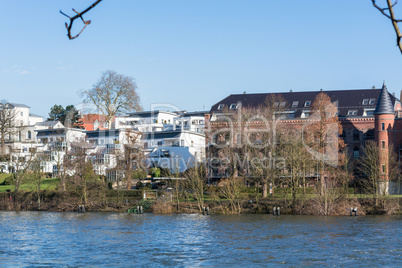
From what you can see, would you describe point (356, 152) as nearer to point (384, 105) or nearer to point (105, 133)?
point (384, 105)

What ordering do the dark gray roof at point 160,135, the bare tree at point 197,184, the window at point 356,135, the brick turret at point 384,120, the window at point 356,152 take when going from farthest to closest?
the dark gray roof at point 160,135 < the window at point 356,135 < the window at point 356,152 < the brick turret at point 384,120 < the bare tree at point 197,184

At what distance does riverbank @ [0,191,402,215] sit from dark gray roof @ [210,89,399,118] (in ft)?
72.2

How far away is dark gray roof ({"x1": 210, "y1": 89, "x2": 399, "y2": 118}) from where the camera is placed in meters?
73.4

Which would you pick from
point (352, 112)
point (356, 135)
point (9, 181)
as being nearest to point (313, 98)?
point (352, 112)

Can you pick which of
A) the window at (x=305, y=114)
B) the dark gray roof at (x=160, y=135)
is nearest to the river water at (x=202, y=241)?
the window at (x=305, y=114)

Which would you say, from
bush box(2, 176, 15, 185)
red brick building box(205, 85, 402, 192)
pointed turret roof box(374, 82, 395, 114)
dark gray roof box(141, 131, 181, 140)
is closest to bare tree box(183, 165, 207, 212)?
red brick building box(205, 85, 402, 192)

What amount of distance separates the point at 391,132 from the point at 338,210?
2258 cm

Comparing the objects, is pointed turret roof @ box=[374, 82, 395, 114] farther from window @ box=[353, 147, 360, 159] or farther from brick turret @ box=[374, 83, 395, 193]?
window @ box=[353, 147, 360, 159]

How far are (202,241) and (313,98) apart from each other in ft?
165

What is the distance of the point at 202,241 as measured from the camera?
32.3 meters

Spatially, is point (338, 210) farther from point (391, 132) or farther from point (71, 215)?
point (71, 215)

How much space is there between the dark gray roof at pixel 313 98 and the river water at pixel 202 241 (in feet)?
103

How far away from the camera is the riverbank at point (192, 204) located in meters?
48.1

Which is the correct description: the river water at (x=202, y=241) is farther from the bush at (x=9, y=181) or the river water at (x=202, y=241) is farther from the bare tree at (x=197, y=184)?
the bush at (x=9, y=181)
